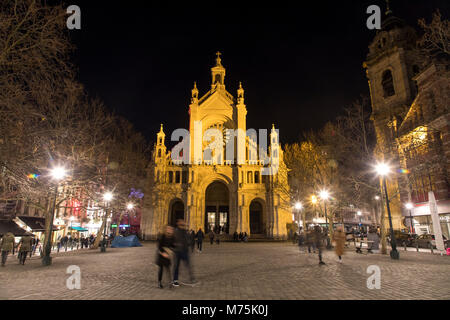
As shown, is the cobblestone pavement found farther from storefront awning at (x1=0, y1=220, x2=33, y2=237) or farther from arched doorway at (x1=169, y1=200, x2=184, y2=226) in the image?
arched doorway at (x1=169, y1=200, x2=184, y2=226)

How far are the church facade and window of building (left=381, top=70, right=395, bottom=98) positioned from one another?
17462 millimetres

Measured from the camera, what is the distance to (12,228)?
82.2 ft

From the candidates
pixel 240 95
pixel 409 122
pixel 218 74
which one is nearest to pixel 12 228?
A: pixel 240 95

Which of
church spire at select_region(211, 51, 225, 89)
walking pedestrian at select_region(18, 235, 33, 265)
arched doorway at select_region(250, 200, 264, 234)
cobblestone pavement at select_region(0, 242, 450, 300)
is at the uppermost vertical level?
church spire at select_region(211, 51, 225, 89)

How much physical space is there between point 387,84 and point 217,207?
32.5 m

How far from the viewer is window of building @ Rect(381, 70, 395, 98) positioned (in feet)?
125

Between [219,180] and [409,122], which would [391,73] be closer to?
[409,122]

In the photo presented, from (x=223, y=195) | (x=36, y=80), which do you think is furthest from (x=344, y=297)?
(x=223, y=195)

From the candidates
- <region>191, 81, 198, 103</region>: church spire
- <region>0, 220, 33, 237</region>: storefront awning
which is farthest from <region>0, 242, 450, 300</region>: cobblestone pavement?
<region>191, 81, 198, 103</region>: church spire

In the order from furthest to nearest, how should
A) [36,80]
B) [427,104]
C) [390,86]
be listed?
[390,86] → [427,104] → [36,80]

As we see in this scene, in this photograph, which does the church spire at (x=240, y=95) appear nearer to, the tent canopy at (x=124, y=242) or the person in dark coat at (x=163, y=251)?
the tent canopy at (x=124, y=242)
